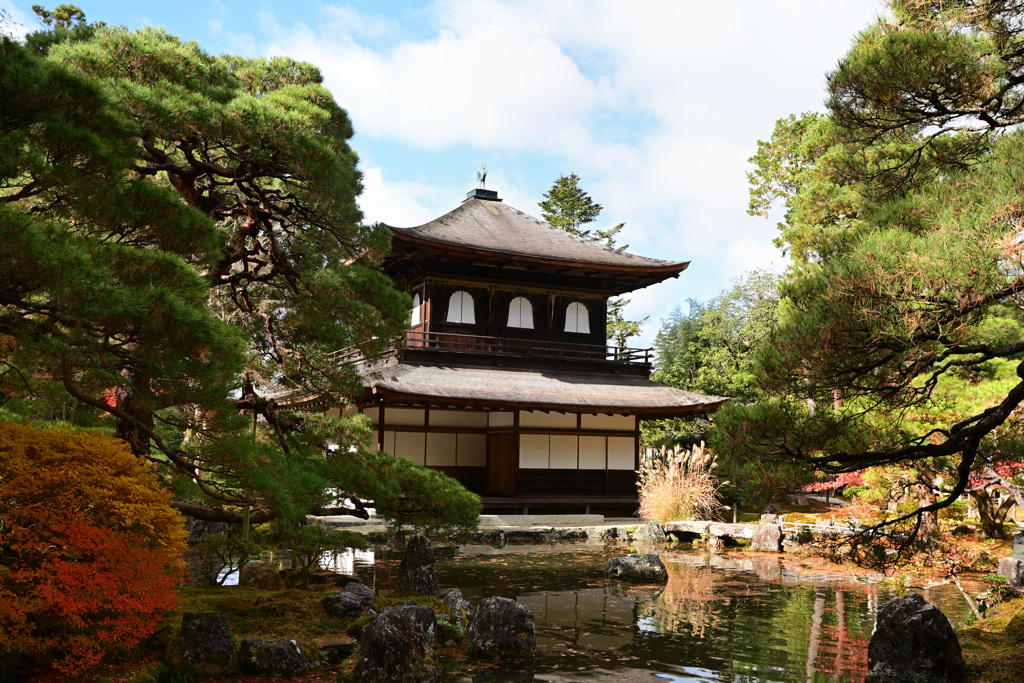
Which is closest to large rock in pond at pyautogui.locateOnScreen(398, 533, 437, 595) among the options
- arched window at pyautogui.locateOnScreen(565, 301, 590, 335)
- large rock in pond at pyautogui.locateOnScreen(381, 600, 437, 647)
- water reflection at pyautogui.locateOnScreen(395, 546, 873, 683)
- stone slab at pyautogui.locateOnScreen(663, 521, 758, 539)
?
water reflection at pyautogui.locateOnScreen(395, 546, 873, 683)

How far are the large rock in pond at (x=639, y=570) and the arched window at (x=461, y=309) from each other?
920cm

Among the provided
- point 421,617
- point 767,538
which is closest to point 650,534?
point 767,538

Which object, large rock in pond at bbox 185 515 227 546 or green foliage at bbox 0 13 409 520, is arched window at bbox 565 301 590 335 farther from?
green foliage at bbox 0 13 409 520

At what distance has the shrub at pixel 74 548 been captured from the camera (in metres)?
5.21

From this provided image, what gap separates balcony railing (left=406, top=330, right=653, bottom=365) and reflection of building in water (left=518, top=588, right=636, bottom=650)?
9339 millimetres

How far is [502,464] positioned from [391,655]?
1340 cm

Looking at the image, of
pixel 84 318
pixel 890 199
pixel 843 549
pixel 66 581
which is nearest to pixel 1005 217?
pixel 890 199

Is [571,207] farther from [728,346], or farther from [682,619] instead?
[682,619]

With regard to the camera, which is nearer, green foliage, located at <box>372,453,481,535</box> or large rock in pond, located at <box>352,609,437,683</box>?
large rock in pond, located at <box>352,609,437,683</box>

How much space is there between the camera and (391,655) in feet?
20.6

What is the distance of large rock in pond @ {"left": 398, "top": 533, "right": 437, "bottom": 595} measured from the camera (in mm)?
9109

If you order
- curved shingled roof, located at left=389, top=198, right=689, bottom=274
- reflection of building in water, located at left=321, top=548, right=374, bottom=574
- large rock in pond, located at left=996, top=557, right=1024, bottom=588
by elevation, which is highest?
curved shingled roof, located at left=389, top=198, right=689, bottom=274

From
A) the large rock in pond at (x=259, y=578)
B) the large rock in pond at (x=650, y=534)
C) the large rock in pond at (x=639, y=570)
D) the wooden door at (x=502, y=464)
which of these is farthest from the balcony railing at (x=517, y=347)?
the large rock in pond at (x=259, y=578)

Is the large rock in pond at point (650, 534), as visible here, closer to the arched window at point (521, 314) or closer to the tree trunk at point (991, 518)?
the tree trunk at point (991, 518)
